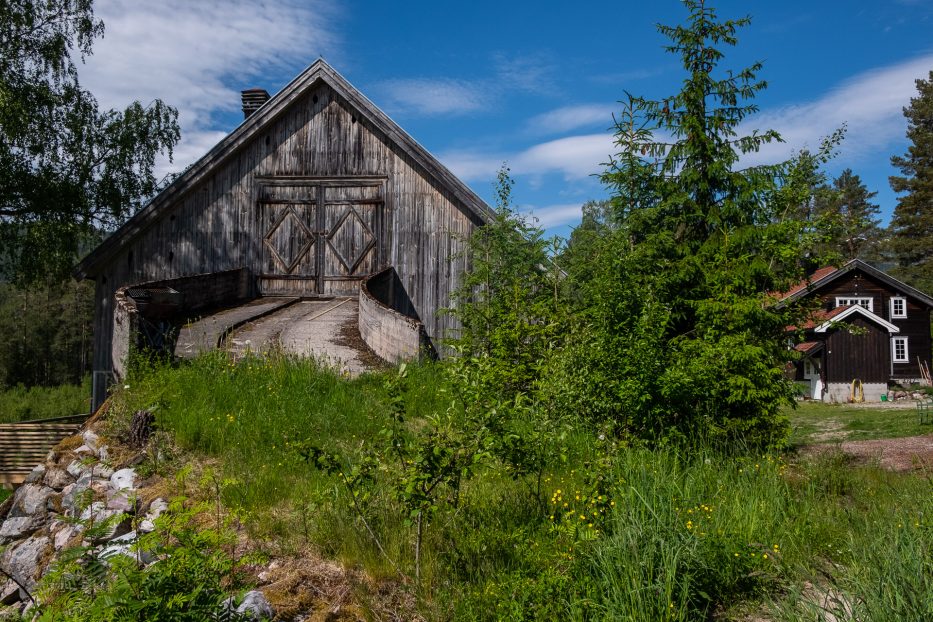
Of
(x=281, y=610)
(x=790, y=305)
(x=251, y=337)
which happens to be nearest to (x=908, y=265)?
(x=790, y=305)

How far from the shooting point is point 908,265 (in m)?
51.8

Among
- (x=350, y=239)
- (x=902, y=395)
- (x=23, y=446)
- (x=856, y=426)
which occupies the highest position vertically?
(x=350, y=239)

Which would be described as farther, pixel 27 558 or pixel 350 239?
pixel 350 239

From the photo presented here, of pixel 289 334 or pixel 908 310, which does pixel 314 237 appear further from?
pixel 908 310

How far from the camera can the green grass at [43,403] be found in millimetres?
42781

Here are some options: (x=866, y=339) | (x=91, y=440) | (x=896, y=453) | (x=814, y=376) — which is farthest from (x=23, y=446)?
(x=866, y=339)

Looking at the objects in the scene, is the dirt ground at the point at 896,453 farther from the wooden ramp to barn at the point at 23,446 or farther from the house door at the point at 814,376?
the house door at the point at 814,376

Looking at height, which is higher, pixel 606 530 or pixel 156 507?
pixel 606 530

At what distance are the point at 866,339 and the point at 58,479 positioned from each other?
3511cm

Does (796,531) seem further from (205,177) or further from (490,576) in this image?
(205,177)

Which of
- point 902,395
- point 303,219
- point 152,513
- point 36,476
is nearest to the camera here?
point 152,513

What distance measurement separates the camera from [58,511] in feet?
24.0

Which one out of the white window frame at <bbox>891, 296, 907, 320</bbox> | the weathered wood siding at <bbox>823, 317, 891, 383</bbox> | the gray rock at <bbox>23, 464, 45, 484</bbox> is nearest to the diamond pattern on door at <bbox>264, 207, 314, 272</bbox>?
the gray rock at <bbox>23, 464, 45, 484</bbox>

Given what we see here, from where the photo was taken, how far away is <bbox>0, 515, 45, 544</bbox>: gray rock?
7.25 metres
